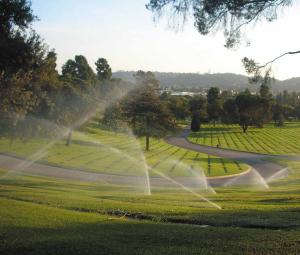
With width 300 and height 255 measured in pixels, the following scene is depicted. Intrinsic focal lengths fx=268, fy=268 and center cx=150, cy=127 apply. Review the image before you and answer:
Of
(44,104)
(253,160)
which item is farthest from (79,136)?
(253,160)

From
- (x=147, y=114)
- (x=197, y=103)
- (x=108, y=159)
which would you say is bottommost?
(x=108, y=159)

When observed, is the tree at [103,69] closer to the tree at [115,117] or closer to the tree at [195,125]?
the tree at [195,125]

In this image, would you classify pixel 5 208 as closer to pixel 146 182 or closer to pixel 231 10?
pixel 231 10

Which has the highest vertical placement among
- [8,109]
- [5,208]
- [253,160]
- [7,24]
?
[7,24]

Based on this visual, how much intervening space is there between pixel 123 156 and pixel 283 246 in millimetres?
25681

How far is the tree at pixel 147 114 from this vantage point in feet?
121

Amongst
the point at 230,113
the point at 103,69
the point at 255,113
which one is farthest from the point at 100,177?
the point at 230,113

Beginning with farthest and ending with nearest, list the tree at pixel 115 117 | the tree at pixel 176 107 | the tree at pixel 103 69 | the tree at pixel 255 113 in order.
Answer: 1. the tree at pixel 255 113
2. the tree at pixel 103 69
3. the tree at pixel 176 107
4. the tree at pixel 115 117

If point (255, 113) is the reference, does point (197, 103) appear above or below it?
above

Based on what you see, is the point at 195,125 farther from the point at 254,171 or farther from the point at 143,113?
the point at 254,171

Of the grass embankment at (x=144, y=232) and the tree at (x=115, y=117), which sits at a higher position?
the tree at (x=115, y=117)

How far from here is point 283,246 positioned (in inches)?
197

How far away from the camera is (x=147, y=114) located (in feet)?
121

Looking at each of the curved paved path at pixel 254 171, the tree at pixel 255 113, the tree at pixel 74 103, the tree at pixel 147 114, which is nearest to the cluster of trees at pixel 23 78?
the tree at pixel 74 103
